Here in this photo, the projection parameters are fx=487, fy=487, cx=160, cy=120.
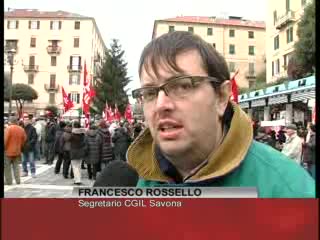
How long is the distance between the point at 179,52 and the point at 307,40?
353 millimetres

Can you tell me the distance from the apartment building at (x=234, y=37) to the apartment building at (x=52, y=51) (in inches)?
10.3

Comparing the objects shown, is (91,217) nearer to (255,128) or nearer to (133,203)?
(133,203)

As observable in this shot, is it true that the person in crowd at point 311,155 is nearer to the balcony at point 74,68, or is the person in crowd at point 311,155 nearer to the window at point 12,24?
the balcony at point 74,68

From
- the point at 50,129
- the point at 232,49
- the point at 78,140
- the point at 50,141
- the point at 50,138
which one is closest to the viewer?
the point at 232,49

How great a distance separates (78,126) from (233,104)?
3.16ft

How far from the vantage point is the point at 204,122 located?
126 cm

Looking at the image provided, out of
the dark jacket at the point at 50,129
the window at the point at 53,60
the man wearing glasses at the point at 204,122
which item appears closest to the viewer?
the man wearing glasses at the point at 204,122

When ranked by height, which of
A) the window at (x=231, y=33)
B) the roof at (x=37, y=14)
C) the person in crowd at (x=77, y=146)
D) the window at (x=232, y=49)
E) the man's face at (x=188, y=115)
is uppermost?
the roof at (x=37, y=14)

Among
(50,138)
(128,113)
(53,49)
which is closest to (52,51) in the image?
(53,49)

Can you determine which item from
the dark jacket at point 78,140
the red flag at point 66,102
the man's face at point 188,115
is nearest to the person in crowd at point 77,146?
the dark jacket at point 78,140

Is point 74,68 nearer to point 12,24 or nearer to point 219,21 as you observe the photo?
point 12,24

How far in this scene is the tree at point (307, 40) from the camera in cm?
129

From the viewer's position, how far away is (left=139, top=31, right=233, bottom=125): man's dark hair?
4.08ft

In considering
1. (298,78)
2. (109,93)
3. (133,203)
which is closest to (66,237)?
(133,203)
